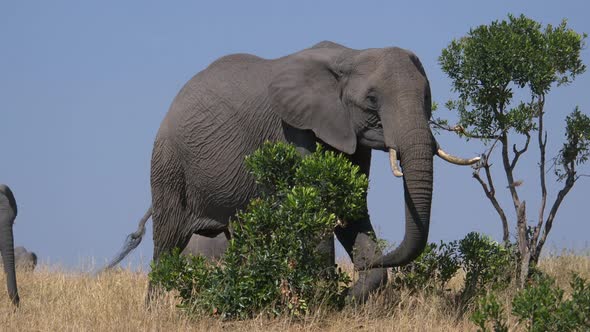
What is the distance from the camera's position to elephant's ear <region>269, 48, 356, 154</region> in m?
13.8

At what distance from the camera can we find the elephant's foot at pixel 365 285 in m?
13.6

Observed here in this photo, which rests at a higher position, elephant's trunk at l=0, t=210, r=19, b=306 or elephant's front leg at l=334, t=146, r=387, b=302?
elephant's front leg at l=334, t=146, r=387, b=302

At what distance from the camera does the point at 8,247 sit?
17688mm

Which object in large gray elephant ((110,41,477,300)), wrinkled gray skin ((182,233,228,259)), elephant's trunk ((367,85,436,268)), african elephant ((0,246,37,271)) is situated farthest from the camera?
african elephant ((0,246,37,271))

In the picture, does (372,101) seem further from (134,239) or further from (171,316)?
(134,239)

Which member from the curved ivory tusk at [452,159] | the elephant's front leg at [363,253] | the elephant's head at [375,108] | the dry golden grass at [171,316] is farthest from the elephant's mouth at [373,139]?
the dry golden grass at [171,316]

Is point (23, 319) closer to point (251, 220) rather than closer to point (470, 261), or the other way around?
point (251, 220)

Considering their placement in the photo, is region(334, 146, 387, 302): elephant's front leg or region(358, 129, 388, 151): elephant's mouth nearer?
region(358, 129, 388, 151): elephant's mouth

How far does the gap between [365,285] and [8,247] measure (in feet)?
22.6

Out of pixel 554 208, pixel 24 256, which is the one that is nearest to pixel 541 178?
pixel 554 208

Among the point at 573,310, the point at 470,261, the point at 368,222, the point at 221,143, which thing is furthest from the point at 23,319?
the point at 573,310

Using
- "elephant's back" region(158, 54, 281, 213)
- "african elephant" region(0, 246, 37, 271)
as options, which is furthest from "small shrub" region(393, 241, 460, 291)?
"african elephant" region(0, 246, 37, 271)

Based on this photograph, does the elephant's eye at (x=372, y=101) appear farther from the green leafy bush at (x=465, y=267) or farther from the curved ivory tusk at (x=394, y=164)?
the green leafy bush at (x=465, y=267)

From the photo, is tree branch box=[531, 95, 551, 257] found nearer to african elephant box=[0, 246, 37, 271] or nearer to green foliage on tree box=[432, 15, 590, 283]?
green foliage on tree box=[432, 15, 590, 283]
